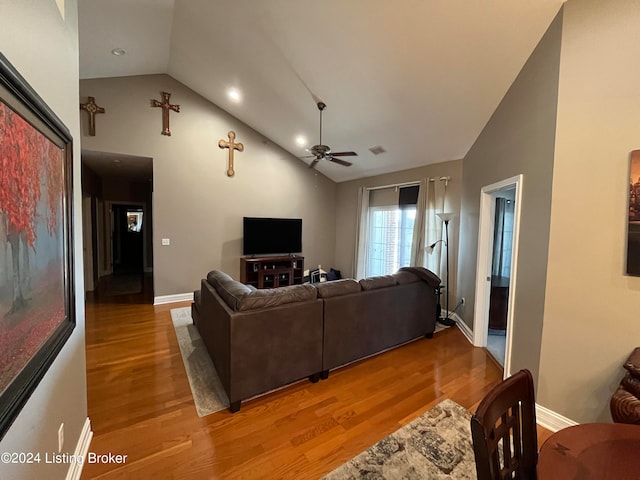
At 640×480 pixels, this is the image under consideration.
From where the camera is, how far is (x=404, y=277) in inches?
132

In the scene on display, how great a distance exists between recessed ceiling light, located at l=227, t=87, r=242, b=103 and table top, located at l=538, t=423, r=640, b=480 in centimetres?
535

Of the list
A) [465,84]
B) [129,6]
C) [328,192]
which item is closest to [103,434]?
[129,6]

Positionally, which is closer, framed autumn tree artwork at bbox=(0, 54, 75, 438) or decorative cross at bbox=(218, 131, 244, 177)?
framed autumn tree artwork at bbox=(0, 54, 75, 438)

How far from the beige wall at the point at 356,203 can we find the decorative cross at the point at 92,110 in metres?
4.93

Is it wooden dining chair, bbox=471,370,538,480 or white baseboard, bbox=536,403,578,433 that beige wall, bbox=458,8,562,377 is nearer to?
white baseboard, bbox=536,403,578,433

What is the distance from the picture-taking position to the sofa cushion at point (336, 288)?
8.80 ft

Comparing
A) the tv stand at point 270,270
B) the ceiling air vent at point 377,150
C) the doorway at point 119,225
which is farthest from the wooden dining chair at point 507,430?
the doorway at point 119,225

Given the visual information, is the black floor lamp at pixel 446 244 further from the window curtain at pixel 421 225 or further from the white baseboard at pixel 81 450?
the white baseboard at pixel 81 450

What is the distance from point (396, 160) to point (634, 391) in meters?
4.30

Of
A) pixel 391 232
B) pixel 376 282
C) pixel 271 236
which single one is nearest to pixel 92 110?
pixel 271 236

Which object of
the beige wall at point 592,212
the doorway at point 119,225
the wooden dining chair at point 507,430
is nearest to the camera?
the wooden dining chair at point 507,430

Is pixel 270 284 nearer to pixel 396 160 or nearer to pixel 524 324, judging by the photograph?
pixel 396 160

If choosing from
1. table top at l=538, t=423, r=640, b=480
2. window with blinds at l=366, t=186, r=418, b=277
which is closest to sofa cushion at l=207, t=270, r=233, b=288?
table top at l=538, t=423, r=640, b=480

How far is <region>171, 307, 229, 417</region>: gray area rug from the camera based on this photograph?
233cm
